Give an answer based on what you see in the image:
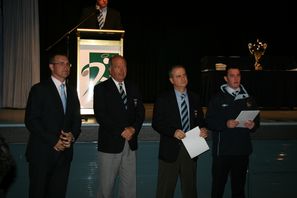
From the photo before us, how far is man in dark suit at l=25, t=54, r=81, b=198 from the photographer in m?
3.08

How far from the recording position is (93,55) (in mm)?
3844

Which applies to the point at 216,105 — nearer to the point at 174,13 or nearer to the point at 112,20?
the point at 112,20

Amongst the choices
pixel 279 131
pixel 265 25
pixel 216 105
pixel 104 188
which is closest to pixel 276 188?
pixel 279 131

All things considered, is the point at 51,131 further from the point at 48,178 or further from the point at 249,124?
the point at 249,124

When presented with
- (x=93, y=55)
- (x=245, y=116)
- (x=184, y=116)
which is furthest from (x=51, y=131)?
(x=245, y=116)

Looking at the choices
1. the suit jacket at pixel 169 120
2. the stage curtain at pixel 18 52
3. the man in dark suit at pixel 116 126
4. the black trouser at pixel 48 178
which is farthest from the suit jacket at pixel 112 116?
the stage curtain at pixel 18 52

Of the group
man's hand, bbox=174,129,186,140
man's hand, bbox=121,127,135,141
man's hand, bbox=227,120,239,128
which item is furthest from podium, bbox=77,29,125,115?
man's hand, bbox=227,120,239,128

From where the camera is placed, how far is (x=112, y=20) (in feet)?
14.0

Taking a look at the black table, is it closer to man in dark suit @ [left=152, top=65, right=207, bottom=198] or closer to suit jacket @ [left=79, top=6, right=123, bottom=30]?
suit jacket @ [left=79, top=6, right=123, bottom=30]

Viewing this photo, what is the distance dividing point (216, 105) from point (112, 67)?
1.09m

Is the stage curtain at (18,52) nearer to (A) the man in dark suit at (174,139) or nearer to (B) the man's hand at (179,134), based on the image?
(A) the man in dark suit at (174,139)

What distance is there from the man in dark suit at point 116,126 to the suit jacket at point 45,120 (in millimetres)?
333

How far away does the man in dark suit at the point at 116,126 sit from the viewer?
3352 millimetres

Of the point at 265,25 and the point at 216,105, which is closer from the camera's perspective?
the point at 216,105
